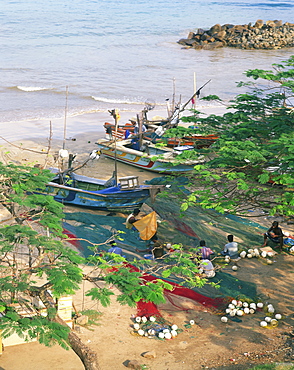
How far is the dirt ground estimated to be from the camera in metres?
8.30

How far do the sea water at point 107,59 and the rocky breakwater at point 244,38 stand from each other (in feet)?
3.55

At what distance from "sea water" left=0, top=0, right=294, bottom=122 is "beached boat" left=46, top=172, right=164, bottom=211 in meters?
6.54

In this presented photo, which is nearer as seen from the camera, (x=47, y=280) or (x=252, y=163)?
(x=47, y=280)

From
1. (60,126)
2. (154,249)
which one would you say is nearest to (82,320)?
(154,249)

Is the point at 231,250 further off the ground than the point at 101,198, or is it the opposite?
the point at 101,198

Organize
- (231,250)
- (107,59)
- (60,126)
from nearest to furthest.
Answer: (231,250)
(60,126)
(107,59)

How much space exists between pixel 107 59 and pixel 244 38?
49.1 feet

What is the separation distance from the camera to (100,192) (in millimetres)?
14211

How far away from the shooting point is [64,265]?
6.28 metres

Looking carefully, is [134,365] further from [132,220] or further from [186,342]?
[132,220]

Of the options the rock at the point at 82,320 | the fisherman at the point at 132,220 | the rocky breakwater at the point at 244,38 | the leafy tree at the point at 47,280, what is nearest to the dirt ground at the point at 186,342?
the rock at the point at 82,320

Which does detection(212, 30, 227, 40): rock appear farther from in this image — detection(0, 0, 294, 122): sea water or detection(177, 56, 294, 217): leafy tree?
detection(177, 56, 294, 217): leafy tree

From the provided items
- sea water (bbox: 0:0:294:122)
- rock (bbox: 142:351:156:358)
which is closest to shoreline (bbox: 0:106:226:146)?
sea water (bbox: 0:0:294:122)

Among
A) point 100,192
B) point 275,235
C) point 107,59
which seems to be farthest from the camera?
point 107,59
